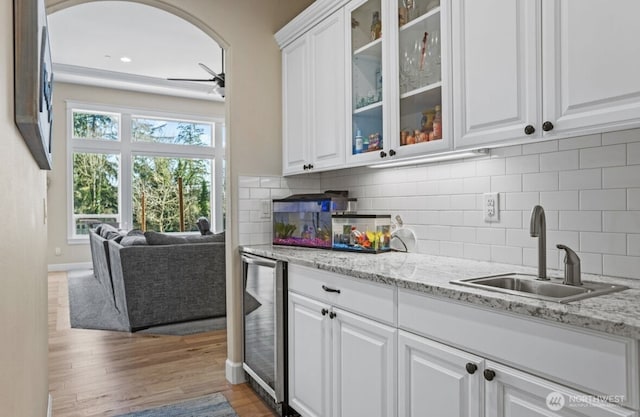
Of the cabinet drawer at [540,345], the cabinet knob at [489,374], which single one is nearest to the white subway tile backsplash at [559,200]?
the cabinet drawer at [540,345]

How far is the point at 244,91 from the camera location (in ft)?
9.61

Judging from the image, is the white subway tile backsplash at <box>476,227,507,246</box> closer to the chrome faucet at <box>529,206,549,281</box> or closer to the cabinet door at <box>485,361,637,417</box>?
the chrome faucet at <box>529,206,549,281</box>

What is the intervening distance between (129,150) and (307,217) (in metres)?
6.39

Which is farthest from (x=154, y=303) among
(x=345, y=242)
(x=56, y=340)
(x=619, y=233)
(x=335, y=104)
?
(x=619, y=233)

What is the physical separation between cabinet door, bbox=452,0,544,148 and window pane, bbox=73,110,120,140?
24.7 feet

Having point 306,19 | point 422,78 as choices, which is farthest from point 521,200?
point 306,19

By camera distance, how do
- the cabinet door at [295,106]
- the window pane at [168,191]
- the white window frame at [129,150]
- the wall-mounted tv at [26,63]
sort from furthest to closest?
1. the window pane at [168,191]
2. the white window frame at [129,150]
3. the cabinet door at [295,106]
4. the wall-mounted tv at [26,63]

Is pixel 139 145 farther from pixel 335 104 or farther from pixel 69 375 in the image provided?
pixel 335 104

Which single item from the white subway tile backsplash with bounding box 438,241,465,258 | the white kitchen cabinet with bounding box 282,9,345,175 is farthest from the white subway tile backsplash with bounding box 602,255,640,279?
the white kitchen cabinet with bounding box 282,9,345,175

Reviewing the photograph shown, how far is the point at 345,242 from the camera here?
97.3 inches

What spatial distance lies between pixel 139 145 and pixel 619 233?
8.00 m

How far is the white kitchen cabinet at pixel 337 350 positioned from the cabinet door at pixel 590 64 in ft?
2.83

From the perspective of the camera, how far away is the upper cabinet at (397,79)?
1877 mm

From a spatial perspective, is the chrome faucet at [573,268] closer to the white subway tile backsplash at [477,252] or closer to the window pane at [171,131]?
the white subway tile backsplash at [477,252]
